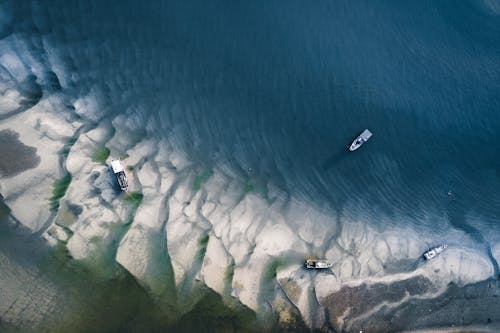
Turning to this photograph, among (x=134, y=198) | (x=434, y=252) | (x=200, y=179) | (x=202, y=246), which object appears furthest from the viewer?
(x=434, y=252)

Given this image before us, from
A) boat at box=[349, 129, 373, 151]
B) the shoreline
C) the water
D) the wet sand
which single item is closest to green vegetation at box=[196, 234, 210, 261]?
the shoreline

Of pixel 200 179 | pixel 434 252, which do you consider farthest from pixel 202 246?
pixel 434 252

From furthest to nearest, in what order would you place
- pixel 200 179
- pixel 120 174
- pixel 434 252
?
pixel 434 252 → pixel 200 179 → pixel 120 174

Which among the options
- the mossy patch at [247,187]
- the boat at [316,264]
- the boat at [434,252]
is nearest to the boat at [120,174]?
the mossy patch at [247,187]

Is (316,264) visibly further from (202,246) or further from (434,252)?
(434,252)

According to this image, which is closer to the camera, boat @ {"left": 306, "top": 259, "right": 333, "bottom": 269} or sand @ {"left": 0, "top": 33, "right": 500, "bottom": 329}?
sand @ {"left": 0, "top": 33, "right": 500, "bottom": 329}

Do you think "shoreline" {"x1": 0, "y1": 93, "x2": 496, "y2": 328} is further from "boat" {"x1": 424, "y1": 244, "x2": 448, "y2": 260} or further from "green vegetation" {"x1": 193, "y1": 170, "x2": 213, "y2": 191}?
"boat" {"x1": 424, "y1": 244, "x2": 448, "y2": 260}
